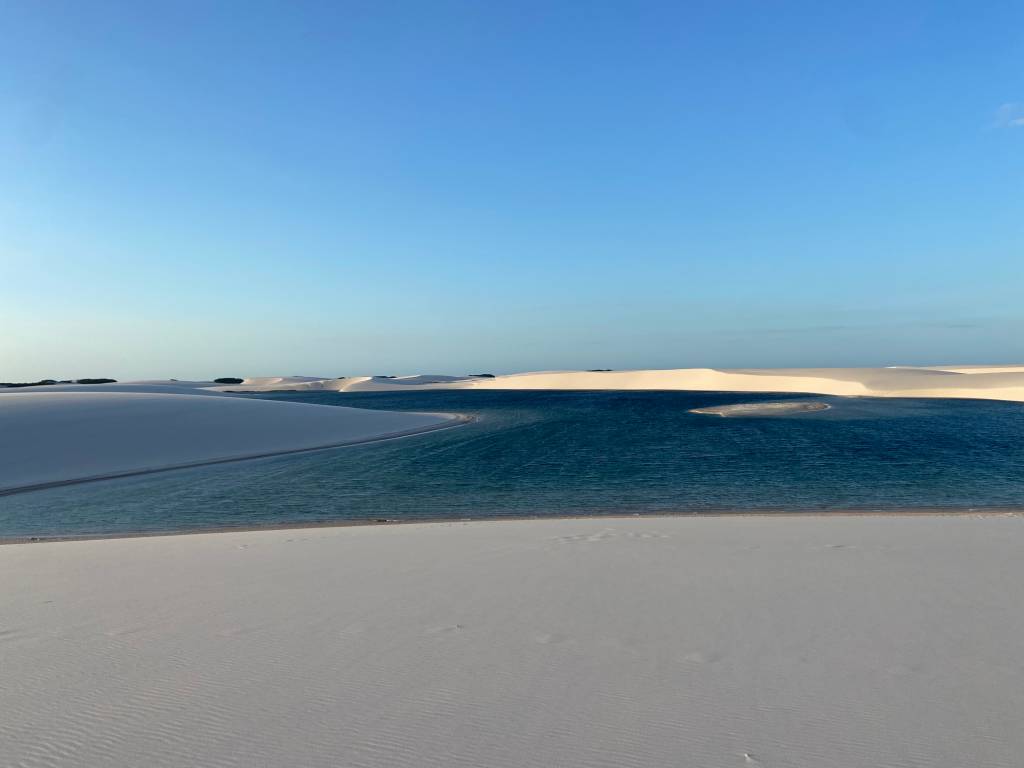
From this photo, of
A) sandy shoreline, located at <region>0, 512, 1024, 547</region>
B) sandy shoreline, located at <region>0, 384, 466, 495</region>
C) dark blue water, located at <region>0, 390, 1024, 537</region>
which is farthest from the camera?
sandy shoreline, located at <region>0, 384, 466, 495</region>

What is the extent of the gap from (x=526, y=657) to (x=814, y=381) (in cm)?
6389

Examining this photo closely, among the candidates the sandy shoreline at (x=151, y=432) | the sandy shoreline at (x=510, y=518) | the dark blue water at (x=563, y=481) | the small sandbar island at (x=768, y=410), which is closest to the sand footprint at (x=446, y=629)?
the sandy shoreline at (x=510, y=518)

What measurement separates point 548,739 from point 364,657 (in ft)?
5.21

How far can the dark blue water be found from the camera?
11664 mm

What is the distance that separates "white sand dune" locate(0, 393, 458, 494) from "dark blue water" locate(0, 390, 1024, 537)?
2526 mm

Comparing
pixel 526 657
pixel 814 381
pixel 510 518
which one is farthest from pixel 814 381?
pixel 526 657

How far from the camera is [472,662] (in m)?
4.18

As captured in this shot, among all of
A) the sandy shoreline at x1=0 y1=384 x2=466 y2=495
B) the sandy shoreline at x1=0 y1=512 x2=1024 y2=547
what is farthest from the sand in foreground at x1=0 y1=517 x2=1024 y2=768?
the sandy shoreline at x1=0 y1=384 x2=466 y2=495

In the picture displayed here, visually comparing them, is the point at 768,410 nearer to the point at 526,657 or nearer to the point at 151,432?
the point at 151,432

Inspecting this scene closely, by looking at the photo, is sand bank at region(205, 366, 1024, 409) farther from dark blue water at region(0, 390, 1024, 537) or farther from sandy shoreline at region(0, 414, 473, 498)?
sandy shoreline at region(0, 414, 473, 498)

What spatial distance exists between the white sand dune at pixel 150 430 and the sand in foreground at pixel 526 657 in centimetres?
1305

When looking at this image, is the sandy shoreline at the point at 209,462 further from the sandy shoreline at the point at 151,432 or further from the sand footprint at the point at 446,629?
the sand footprint at the point at 446,629

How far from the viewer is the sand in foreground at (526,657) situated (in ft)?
10.4

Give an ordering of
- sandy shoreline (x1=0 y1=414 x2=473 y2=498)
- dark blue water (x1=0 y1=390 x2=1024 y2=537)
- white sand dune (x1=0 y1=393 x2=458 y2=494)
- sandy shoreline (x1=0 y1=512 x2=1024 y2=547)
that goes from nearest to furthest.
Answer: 1. sandy shoreline (x1=0 y1=512 x2=1024 y2=547)
2. dark blue water (x1=0 y1=390 x2=1024 y2=537)
3. sandy shoreline (x1=0 y1=414 x2=473 y2=498)
4. white sand dune (x1=0 y1=393 x2=458 y2=494)
